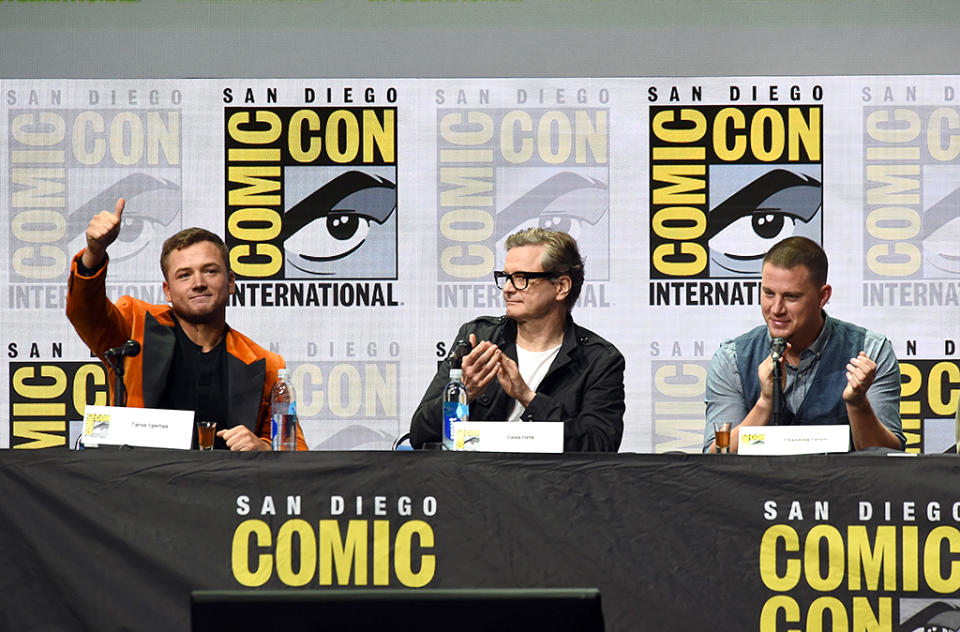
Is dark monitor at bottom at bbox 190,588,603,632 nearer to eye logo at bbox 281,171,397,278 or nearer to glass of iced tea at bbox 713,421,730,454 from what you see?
glass of iced tea at bbox 713,421,730,454

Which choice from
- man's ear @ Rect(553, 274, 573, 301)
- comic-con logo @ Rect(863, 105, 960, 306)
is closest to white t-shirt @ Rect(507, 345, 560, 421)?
man's ear @ Rect(553, 274, 573, 301)

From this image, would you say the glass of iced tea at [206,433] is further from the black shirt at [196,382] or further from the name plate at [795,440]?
the name plate at [795,440]

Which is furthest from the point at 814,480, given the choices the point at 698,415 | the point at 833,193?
the point at 833,193

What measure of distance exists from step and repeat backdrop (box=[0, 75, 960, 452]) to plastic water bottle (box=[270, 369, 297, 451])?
1.21m

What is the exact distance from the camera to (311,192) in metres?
3.83

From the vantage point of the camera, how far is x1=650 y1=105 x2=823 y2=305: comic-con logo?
12.4ft

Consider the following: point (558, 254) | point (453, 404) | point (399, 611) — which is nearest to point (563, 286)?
point (558, 254)

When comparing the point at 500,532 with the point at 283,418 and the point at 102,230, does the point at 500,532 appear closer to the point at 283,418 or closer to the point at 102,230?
the point at 283,418

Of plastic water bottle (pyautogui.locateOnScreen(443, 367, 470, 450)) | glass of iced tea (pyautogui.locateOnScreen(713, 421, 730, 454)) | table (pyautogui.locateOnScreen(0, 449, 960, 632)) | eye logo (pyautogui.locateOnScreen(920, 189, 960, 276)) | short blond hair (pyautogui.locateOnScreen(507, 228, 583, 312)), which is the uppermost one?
eye logo (pyautogui.locateOnScreen(920, 189, 960, 276))

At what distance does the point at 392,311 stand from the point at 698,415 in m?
1.13

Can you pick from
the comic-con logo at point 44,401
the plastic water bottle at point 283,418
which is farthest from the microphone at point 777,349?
the comic-con logo at point 44,401

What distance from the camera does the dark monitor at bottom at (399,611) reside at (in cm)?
92

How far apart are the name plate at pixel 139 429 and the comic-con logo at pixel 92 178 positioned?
165 centimetres

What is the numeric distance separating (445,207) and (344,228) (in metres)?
0.36
